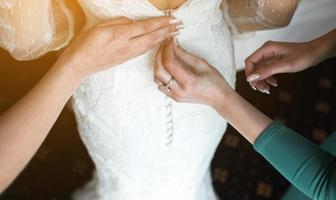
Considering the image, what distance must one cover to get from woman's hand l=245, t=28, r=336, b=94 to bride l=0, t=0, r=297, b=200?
0.20 feet

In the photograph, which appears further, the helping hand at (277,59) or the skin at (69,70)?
the helping hand at (277,59)

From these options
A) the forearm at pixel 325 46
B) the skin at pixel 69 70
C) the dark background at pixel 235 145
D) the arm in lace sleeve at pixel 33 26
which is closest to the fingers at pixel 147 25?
the skin at pixel 69 70

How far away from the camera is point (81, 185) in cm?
103

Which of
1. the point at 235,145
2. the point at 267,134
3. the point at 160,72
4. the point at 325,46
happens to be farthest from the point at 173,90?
the point at 235,145

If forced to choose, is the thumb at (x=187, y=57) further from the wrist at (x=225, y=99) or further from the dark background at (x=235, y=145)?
the dark background at (x=235, y=145)

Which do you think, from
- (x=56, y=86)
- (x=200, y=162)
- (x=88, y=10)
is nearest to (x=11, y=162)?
(x=56, y=86)

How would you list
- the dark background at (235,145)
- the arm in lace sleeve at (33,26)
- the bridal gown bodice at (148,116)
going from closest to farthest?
the arm in lace sleeve at (33,26), the bridal gown bodice at (148,116), the dark background at (235,145)

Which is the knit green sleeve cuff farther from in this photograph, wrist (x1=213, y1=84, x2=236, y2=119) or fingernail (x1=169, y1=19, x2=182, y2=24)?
fingernail (x1=169, y1=19, x2=182, y2=24)

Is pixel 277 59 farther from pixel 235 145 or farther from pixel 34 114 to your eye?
pixel 235 145

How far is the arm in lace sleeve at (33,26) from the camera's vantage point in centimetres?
51

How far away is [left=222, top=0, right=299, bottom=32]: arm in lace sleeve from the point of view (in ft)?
2.22

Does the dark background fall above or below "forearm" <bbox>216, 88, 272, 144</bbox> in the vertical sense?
below

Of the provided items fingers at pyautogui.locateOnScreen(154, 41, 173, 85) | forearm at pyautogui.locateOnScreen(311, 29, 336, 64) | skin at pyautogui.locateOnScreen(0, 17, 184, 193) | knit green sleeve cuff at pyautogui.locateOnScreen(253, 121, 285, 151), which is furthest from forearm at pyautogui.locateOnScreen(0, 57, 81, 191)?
forearm at pyautogui.locateOnScreen(311, 29, 336, 64)

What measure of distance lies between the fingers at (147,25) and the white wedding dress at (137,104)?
1.2 inches
